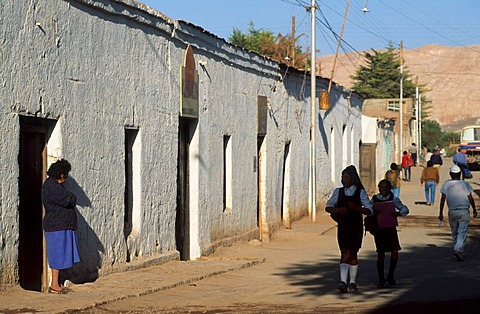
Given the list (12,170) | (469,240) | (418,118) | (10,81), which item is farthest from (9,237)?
(418,118)

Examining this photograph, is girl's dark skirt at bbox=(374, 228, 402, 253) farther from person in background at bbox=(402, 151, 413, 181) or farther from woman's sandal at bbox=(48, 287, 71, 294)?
person in background at bbox=(402, 151, 413, 181)

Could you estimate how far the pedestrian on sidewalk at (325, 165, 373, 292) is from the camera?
12.0 meters

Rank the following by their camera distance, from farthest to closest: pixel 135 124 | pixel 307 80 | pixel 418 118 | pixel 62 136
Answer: pixel 418 118
pixel 307 80
pixel 135 124
pixel 62 136

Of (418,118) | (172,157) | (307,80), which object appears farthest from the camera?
(418,118)

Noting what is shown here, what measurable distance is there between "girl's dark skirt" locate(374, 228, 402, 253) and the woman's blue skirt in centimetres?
443

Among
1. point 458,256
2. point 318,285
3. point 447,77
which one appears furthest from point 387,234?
point 447,77

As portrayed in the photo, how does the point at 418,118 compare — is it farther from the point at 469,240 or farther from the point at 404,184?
the point at 469,240

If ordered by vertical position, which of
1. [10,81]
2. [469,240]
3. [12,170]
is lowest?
[469,240]

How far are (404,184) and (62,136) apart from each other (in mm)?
33500

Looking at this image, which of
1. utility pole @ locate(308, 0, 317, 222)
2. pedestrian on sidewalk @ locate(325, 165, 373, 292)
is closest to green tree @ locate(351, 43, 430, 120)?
utility pole @ locate(308, 0, 317, 222)

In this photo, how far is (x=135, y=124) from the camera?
45.7ft

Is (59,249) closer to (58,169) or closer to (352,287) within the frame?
(58,169)

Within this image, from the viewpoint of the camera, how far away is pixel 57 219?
10828mm

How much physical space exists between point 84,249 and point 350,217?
351cm
